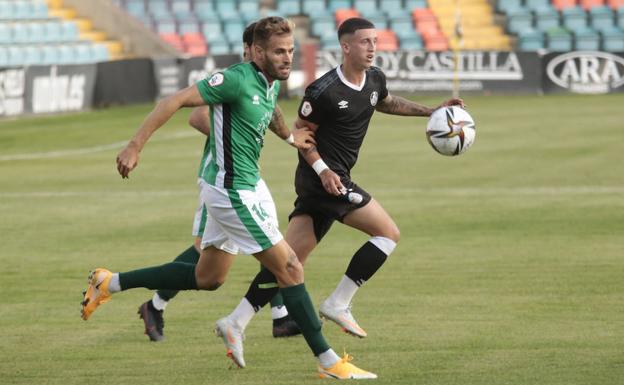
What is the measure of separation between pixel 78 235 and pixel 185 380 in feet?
22.7

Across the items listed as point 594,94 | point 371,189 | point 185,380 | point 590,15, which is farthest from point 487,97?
point 185,380

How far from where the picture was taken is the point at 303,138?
859 cm

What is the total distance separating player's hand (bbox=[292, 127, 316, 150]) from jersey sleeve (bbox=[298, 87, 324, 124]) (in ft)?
0.28

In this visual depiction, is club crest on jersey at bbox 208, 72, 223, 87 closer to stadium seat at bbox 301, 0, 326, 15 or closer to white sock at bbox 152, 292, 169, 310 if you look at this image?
white sock at bbox 152, 292, 169, 310

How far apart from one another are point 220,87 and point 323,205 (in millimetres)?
1788

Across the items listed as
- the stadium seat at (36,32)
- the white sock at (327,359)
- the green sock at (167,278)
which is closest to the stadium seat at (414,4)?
the stadium seat at (36,32)

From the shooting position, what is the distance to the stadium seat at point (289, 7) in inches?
1756

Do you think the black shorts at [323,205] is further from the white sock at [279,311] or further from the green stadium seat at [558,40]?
the green stadium seat at [558,40]

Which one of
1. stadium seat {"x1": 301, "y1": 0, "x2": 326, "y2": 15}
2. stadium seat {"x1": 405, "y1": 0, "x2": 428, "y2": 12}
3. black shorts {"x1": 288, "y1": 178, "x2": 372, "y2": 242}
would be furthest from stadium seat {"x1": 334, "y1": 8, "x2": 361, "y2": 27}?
black shorts {"x1": 288, "y1": 178, "x2": 372, "y2": 242}

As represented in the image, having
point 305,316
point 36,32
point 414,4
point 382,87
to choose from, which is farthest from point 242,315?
point 414,4

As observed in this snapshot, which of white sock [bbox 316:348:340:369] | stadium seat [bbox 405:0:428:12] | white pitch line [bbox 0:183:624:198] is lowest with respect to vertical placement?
white pitch line [bbox 0:183:624:198]

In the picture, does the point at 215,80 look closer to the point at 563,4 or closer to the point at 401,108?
the point at 401,108

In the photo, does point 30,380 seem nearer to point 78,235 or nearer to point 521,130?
point 78,235

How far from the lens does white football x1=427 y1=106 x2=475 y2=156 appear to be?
935 centimetres
